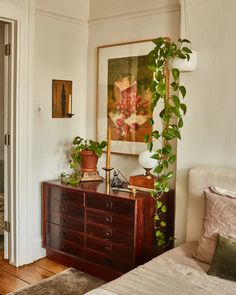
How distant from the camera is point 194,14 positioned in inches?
118

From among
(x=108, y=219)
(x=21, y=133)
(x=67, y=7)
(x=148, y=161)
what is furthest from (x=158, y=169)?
(x=67, y=7)

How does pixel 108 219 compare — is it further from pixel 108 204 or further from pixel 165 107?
pixel 165 107

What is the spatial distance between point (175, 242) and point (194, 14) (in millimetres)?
1797

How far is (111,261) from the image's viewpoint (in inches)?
126

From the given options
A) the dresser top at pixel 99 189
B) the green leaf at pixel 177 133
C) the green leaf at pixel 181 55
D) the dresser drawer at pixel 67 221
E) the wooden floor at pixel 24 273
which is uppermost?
the green leaf at pixel 181 55

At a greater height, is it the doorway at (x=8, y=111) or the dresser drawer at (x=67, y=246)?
the doorway at (x=8, y=111)

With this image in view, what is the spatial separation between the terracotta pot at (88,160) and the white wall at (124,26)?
0.88ft

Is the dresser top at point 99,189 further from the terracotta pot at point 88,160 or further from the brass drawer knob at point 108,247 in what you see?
the brass drawer knob at point 108,247

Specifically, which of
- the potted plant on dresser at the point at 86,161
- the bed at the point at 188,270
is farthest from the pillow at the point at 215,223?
the potted plant on dresser at the point at 86,161

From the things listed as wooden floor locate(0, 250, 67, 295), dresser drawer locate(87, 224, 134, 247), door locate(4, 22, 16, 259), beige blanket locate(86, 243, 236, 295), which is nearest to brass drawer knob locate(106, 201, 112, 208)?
dresser drawer locate(87, 224, 134, 247)

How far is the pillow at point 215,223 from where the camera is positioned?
8.05ft

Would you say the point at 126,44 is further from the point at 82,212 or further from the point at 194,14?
the point at 82,212

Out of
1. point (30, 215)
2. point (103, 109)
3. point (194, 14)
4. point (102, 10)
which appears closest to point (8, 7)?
point (102, 10)

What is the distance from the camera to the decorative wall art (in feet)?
12.4
